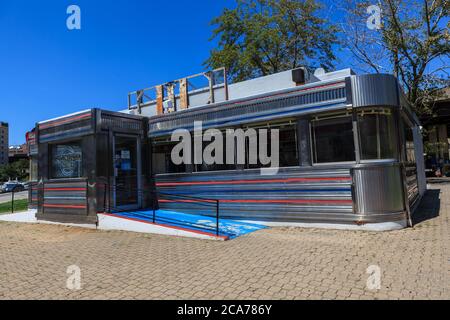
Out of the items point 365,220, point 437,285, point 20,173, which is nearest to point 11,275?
point 437,285

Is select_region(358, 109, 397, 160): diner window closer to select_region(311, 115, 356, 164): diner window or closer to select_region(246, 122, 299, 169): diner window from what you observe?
select_region(311, 115, 356, 164): diner window

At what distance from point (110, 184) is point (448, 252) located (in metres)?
8.29

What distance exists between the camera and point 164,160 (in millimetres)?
10695

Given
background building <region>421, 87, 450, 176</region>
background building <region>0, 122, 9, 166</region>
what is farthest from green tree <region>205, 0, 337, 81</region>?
background building <region>0, 122, 9, 166</region>

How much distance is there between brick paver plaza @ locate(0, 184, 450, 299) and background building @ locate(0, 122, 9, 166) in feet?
442

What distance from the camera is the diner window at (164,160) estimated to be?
10.4 m

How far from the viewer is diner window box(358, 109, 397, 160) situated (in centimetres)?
752

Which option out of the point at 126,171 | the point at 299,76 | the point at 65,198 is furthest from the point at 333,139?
the point at 65,198

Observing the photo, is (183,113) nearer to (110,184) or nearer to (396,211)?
(110,184)

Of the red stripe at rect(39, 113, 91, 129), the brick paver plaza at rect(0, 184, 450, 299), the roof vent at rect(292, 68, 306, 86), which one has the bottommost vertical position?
the brick paver plaza at rect(0, 184, 450, 299)

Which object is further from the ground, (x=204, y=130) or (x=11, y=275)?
(x=204, y=130)

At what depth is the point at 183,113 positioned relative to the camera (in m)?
10.2
